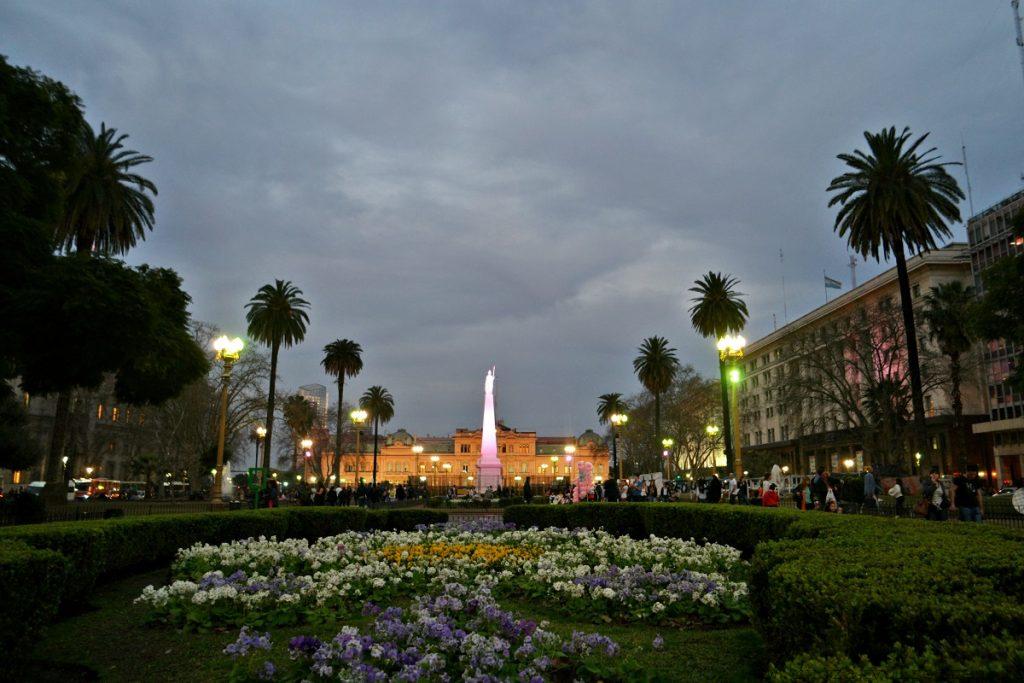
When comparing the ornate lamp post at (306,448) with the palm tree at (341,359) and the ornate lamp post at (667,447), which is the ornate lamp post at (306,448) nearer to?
the palm tree at (341,359)

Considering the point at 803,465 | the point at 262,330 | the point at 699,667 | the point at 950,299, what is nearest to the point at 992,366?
the point at 950,299

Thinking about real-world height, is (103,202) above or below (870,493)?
above

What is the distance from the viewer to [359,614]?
9.22 meters

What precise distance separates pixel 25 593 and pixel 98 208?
29.6m

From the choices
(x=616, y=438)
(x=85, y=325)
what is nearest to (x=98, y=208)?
(x=85, y=325)

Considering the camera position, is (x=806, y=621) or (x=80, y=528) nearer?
(x=806, y=621)

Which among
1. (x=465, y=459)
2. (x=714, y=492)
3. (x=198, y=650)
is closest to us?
(x=198, y=650)

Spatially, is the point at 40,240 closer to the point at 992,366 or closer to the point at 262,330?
the point at 262,330

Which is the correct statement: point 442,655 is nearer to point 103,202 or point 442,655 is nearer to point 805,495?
point 805,495

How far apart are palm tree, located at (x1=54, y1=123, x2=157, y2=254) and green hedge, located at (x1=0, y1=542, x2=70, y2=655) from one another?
27.7m

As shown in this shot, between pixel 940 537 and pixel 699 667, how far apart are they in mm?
3041

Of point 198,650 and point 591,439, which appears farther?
point 591,439

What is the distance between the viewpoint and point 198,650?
7.58 meters

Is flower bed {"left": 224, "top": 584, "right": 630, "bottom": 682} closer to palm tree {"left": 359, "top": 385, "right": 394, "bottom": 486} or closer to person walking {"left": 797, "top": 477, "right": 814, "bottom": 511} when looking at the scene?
person walking {"left": 797, "top": 477, "right": 814, "bottom": 511}
